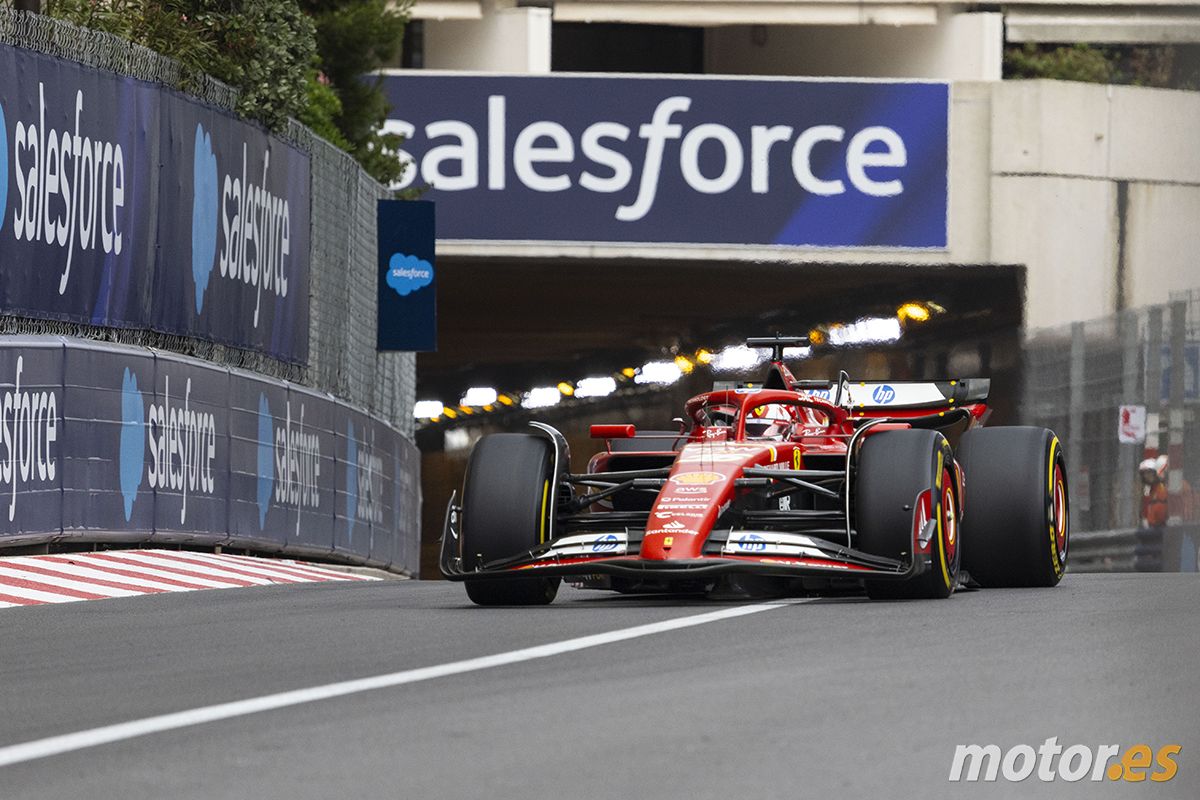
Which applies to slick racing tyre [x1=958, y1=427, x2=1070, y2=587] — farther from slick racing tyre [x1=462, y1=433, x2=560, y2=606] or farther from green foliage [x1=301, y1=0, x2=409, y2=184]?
green foliage [x1=301, y1=0, x2=409, y2=184]

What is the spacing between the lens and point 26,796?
4.98 m

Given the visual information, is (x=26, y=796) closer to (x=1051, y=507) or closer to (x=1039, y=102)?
(x=1051, y=507)

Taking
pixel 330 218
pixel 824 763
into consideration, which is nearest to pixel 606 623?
pixel 824 763

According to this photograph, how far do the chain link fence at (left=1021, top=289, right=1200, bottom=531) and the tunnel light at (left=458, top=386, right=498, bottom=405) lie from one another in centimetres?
1551

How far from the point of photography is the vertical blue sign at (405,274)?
2236cm

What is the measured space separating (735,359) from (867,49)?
4.75 m

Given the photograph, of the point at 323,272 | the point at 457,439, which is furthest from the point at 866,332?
the point at 323,272

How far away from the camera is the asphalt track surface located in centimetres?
509

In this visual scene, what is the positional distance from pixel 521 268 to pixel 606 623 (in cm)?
2034

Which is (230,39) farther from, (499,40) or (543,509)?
(499,40)

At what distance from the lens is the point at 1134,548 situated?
22594 mm

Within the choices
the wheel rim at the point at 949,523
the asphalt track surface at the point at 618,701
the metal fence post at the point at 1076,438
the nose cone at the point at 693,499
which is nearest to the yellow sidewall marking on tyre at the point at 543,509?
the nose cone at the point at 693,499

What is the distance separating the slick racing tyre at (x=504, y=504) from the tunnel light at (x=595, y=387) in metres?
25.7

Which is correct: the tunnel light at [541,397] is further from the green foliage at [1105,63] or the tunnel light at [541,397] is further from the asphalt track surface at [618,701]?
the asphalt track surface at [618,701]
